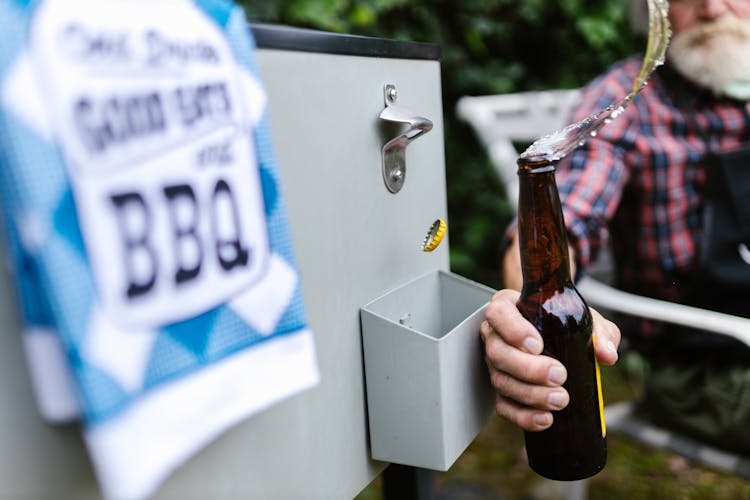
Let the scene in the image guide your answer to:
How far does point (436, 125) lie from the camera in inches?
27.0

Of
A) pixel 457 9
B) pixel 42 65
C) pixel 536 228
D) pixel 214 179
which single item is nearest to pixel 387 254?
pixel 536 228

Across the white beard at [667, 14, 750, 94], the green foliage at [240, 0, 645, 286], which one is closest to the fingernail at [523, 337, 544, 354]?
the white beard at [667, 14, 750, 94]

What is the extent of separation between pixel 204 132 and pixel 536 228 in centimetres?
32

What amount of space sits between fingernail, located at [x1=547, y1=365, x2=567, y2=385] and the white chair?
0.52 meters

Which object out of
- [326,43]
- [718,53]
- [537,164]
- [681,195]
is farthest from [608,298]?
[326,43]

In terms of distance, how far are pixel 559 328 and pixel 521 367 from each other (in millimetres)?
66

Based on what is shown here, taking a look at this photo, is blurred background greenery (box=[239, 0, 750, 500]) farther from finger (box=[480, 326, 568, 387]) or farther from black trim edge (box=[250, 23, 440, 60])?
finger (box=[480, 326, 568, 387])

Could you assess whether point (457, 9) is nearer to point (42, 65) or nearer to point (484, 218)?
point (484, 218)

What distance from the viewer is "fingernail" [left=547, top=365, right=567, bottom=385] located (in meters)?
0.55

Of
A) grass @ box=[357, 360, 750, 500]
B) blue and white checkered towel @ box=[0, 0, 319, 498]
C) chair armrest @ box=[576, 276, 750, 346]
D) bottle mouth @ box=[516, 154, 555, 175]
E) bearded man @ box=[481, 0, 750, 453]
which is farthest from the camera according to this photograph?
grass @ box=[357, 360, 750, 500]

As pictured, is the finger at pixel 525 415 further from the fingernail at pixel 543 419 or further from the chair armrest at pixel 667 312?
the chair armrest at pixel 667 312

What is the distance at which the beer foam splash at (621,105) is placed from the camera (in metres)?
0.53

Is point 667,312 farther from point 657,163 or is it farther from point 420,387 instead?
point 420,387

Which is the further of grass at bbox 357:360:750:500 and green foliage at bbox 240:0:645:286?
green foliage at bbox 240:0:645:286
